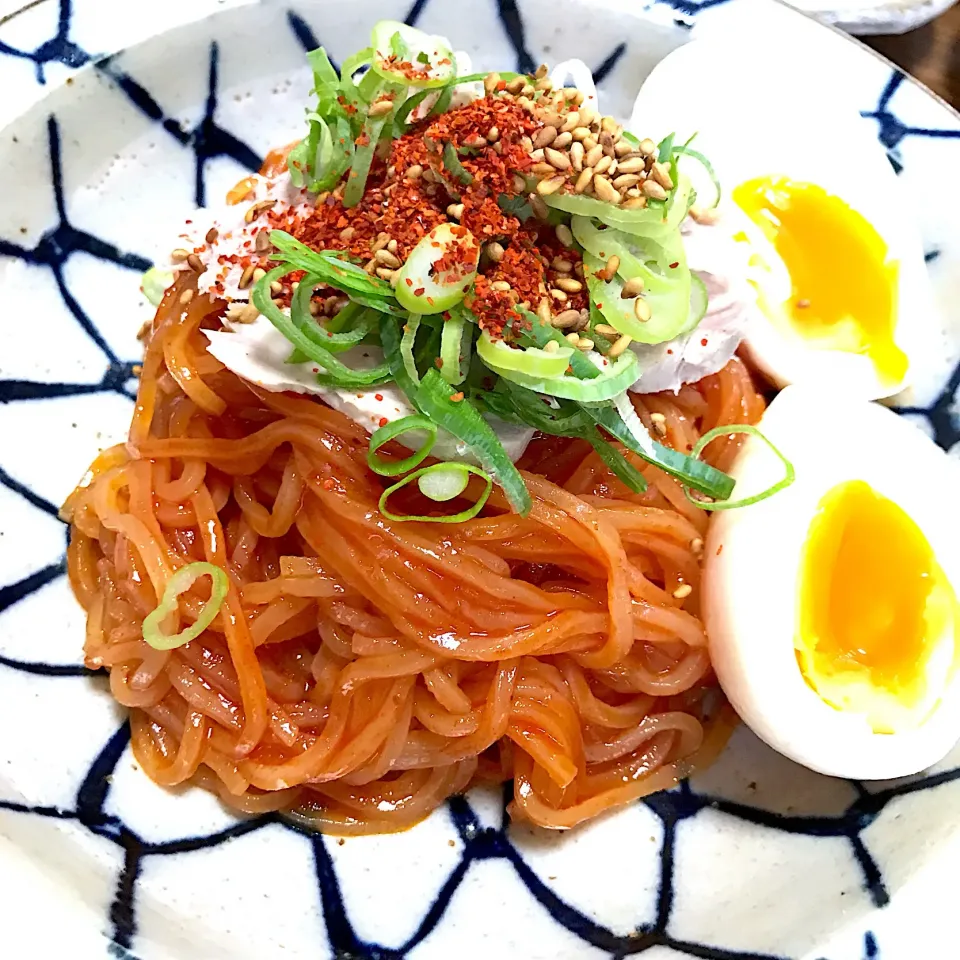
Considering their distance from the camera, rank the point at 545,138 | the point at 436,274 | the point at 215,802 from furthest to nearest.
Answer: the point at 215,802 < the point at 545,138 < the point at 436,274

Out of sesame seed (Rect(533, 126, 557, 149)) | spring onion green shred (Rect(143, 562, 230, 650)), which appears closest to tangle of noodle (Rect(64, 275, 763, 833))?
spring onion green shred (Rect(143, 562, 230, 650))

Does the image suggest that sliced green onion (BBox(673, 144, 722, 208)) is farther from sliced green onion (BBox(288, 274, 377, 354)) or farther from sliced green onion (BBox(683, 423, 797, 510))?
sliced green onion (BBox(288, 274, 377, 354))

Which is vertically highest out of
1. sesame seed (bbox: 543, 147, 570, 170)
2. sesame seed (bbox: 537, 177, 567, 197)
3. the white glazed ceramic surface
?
sesame seed (bbox: 543, 147, 570, 170)

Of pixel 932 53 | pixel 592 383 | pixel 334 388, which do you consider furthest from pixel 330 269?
pixel 932 53

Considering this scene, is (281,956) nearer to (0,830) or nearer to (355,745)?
(355,745)

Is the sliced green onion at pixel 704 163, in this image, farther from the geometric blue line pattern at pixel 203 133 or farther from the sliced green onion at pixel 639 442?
the geometric blue line pattern at pixel 203 133

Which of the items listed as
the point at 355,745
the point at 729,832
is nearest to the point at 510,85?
the point at 355,745

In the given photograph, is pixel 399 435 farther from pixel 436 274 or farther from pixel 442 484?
pixel 436 274
